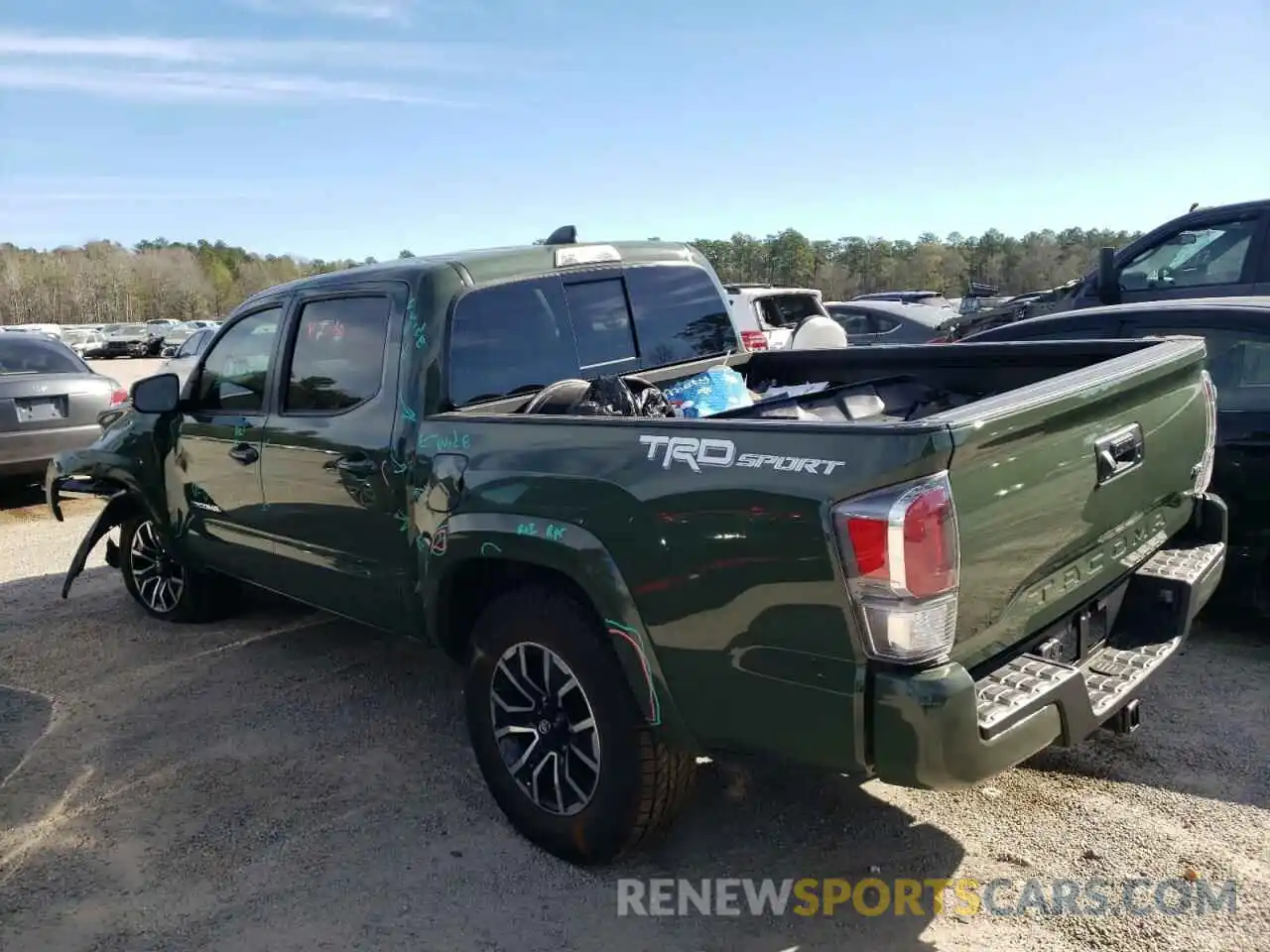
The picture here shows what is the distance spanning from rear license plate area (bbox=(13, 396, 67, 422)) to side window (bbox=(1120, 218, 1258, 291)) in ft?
32.0

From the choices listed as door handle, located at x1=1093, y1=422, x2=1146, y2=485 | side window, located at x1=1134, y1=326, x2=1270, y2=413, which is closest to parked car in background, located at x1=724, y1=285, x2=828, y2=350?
side window, located at x1=1134, y1=326, x2=1270, y2=413

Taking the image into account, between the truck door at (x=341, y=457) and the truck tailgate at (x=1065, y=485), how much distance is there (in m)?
2.13

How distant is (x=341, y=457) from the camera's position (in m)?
3.92

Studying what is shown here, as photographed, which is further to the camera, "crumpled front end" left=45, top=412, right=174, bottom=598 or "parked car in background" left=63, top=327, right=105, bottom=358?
"parked car in background" left=63, top=327, right=105, bottom=358

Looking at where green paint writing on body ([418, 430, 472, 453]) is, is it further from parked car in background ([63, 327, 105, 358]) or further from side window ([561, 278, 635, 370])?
parked car in background ([63, 327, 105, 358])

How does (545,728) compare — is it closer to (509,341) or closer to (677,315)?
(509,341)

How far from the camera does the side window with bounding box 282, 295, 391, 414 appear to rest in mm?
Answer: 3877

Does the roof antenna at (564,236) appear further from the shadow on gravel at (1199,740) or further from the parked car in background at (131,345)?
the parked car in background at (131,345)

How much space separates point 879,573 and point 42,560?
758 cm

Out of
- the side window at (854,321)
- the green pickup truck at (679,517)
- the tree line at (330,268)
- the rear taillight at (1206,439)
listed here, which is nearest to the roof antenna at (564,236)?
the green pickup truck at (679,517)

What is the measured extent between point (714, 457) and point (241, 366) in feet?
10.1

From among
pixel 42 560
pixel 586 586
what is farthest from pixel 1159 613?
pixel 42 560

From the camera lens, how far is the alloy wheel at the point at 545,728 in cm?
311

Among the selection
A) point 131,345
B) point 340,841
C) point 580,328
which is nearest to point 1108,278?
point 580,328
